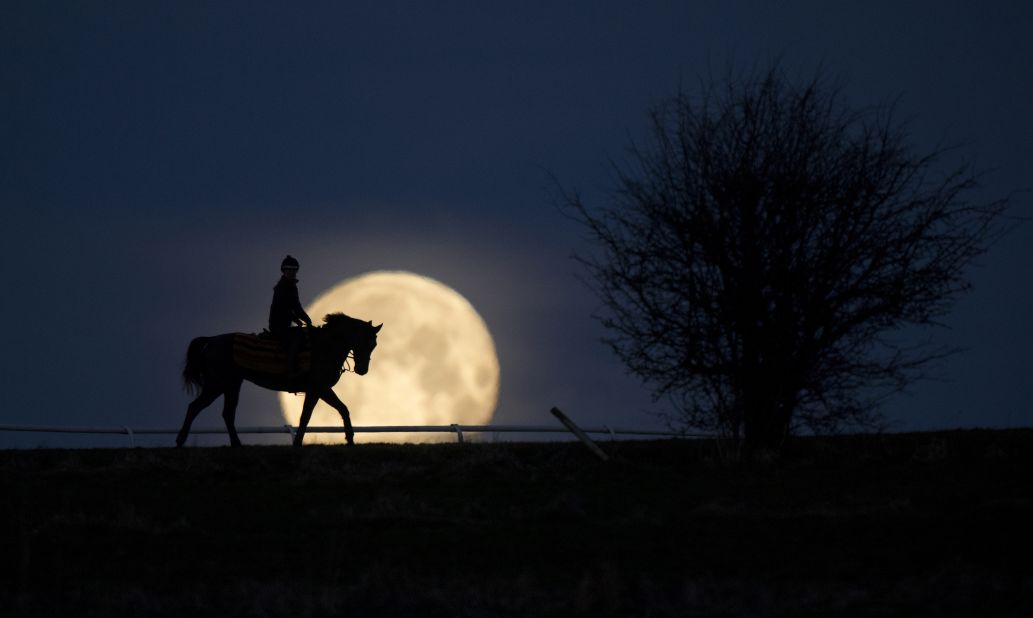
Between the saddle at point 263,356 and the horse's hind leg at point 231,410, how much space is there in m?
0.44

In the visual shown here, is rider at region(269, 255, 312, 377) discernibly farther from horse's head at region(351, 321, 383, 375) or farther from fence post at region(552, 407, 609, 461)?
fence post at region(552, 407, 609, 461)

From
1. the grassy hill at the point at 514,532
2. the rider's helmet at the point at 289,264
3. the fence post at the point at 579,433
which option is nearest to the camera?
the grassy hill at the point at 514,532

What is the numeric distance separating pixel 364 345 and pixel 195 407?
302cm

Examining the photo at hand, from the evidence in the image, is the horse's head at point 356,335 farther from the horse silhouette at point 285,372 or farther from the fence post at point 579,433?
the fence post at point 579,433

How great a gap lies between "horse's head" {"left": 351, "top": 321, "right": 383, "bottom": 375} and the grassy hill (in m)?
2.27

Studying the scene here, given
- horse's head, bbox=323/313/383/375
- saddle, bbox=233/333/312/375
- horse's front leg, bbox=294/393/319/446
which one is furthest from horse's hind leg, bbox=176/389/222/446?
horse's head, bbox=323/313/383/375

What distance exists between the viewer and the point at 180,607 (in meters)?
10.7

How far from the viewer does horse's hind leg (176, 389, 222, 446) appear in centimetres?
2244

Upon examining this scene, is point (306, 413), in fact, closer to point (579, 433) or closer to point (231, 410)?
point (231, 410)

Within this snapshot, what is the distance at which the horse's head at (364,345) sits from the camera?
23.0 meters

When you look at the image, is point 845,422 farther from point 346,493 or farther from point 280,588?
point 280,588

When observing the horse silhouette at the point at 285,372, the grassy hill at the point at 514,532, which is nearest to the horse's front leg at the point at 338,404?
the horse silhouette at the point at 285,372

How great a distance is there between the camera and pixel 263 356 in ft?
73.8

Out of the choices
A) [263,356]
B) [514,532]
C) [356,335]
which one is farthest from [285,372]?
[514,532]
